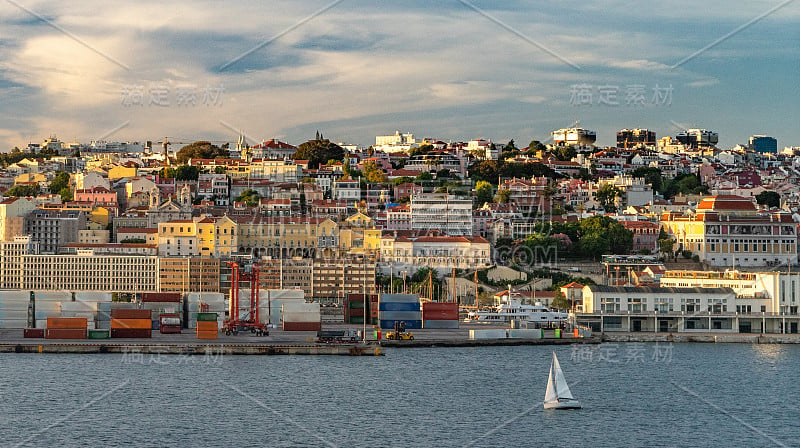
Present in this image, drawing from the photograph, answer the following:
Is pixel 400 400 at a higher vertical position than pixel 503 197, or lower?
lower

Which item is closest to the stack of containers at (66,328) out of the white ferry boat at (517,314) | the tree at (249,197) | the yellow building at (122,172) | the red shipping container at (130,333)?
the red shipping container at (130,333)

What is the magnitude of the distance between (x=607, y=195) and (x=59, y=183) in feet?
90.9

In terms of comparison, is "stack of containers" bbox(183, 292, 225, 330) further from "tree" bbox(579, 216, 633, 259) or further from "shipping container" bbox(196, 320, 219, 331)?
"tree" bbox(579, 216, 633, 259)

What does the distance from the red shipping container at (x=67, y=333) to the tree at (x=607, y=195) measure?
110 ft

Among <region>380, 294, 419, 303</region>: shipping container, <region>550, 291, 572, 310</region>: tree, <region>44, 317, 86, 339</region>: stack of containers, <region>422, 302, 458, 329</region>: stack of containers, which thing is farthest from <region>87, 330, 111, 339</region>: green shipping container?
<region>550, 291, 572, 310</region>: tree

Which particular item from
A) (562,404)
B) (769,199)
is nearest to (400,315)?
(562,404)

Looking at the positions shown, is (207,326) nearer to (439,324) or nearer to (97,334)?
(97,334)

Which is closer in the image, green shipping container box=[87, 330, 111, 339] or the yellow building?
green shipping container box=[87, 330, 111, 339]

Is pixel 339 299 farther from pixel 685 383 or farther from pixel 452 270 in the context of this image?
pixel 685 383

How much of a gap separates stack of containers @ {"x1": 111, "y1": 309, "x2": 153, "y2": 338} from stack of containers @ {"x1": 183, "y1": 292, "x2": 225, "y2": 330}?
9.43 feet

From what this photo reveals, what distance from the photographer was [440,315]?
1446 inches

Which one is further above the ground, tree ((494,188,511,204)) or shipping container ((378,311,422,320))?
tree ((494,188,511,204))

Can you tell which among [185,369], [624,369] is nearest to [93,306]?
[185,369]

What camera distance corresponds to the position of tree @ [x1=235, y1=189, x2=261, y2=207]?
58.6 m
